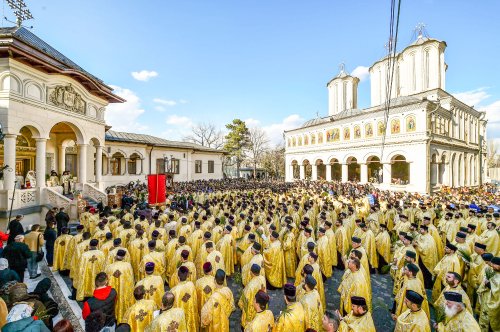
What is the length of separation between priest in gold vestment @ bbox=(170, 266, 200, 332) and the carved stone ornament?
43.0 ft

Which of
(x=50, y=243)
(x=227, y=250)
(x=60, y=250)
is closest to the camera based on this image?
(x=60, y=250)

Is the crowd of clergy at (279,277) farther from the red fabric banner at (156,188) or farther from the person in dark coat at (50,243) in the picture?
the red fabric banner at (156,188)

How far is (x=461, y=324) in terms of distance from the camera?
10.4 ft

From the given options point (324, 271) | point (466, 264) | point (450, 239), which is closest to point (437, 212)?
point (450, 239)

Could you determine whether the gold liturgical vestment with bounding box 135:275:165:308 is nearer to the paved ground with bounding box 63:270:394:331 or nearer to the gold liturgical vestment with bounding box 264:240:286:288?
the paved ground with bounding box 63:270:394:331

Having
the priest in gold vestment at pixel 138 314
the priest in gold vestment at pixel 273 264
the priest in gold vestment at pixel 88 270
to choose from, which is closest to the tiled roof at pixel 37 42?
the priest in gold vestment at pixel 88 270

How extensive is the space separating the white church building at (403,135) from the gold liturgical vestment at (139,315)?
783 inches

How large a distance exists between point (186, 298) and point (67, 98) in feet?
46.2

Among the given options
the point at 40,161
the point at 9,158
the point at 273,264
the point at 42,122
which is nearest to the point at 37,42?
the point at 42,122

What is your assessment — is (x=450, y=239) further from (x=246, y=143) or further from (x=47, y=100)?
(x=246, y=143)

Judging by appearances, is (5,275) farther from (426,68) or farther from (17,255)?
(426,68)

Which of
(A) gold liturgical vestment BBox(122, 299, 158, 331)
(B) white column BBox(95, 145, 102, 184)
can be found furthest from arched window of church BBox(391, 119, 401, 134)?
(A) gold liturgical vestment BBox(122, 299, 158, 331)

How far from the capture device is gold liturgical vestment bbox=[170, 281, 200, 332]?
14.2ft

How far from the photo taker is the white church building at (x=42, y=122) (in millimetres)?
10523
